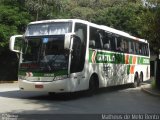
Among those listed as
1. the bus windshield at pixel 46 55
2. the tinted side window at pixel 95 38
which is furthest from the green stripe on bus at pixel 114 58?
the bus windshield at pixel 46 55

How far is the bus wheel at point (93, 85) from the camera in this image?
1908 cm

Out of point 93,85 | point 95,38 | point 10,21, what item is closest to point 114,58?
point 95,38

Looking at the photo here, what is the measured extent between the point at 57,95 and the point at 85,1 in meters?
48.2

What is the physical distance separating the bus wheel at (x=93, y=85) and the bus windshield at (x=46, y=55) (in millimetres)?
2711

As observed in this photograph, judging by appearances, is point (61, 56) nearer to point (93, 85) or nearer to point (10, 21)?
point (93, 85)

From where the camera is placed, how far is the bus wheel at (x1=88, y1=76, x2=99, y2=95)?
19078 millimetres

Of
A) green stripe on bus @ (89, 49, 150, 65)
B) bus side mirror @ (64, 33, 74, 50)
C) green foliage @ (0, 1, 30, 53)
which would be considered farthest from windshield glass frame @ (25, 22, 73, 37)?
green foliage @ (0, 1, 30, 53)

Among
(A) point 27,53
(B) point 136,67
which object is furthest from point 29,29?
(B) point 136,67

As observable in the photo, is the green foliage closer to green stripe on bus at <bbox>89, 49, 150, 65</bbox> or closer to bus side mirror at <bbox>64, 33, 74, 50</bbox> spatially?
green stripe on bus at <bbox>89, 49, 150, 65</bbox>

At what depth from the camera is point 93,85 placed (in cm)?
1931

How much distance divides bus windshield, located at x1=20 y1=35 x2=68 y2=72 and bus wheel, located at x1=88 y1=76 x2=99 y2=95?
271 centimetres

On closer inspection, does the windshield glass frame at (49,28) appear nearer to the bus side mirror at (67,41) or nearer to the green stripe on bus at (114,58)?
the bus side mirror at (67,41)

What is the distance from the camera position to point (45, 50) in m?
17.0

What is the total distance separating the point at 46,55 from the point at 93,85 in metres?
3.40
